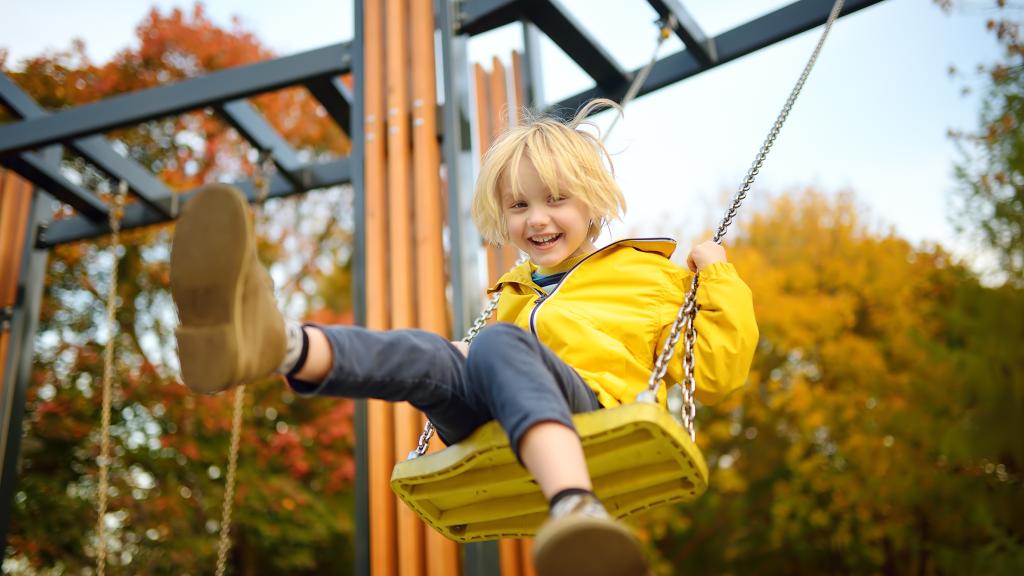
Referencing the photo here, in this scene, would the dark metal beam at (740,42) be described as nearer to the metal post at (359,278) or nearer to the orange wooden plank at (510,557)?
the metal post at (359,278)

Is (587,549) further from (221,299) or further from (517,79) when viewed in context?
(517,79)

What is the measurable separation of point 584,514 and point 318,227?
916 cm

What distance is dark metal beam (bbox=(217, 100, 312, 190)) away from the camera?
454cm

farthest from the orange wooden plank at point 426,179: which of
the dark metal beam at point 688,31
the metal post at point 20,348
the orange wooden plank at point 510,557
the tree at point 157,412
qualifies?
the tree at point 157,412

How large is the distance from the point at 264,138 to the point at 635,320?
3.35 m

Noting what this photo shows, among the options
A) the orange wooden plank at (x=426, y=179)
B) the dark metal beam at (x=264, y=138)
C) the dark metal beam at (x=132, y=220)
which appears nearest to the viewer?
the orange wooden plank at (x=426, y=179)

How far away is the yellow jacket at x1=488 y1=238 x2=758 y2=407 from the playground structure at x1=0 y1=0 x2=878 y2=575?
1.37 meters

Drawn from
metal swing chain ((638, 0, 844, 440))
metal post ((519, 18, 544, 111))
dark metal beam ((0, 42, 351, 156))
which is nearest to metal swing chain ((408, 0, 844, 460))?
metal swing chain ((638, 0, 844, 440))

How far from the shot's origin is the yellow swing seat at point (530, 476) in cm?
146

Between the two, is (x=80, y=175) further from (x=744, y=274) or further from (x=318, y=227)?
(x=744, y=274)

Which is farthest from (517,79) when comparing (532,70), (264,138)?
(264,138)

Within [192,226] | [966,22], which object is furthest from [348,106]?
[966,22]

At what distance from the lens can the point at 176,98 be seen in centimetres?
412

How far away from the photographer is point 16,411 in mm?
4770
